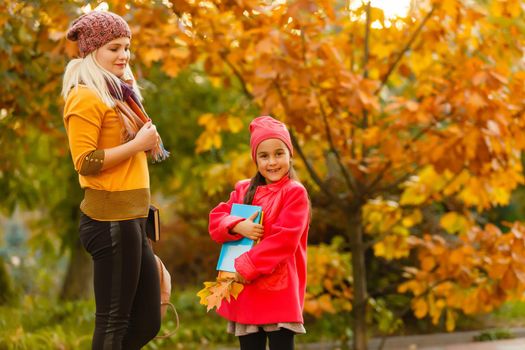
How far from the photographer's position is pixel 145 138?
3.17 meters

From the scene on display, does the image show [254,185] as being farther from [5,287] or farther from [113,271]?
[5,287]

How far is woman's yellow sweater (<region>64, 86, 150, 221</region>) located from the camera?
3111mm

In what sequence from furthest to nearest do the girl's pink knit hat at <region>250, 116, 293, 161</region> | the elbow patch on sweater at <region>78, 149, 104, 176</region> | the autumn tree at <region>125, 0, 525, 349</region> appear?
the autumn tree at <region>125, 0, 525, 349</region> < the girl's pink knit hat at <region>250, 116, 293, 161</region> < the elbow patch on sweater at <region>78, 149, 104, 176</region>

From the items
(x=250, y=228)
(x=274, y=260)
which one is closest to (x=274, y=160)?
(x=250, y=228)

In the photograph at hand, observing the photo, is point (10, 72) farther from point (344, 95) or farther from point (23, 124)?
point (344, 95)

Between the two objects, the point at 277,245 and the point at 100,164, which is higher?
the point at 100,164

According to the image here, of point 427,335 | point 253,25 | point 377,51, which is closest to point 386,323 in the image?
point 427,335

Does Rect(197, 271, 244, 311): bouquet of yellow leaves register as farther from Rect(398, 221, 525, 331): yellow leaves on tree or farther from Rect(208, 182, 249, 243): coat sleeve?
Rect(398, 221, 525, 331): yellow leaves on tree

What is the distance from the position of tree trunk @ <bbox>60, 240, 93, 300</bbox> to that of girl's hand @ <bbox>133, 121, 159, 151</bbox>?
7.31m

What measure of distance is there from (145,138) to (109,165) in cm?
18

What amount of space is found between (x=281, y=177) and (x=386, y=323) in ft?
16.4

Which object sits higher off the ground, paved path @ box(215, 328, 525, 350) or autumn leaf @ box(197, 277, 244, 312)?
autumn leaf @ box(197, 277, 244, 312)

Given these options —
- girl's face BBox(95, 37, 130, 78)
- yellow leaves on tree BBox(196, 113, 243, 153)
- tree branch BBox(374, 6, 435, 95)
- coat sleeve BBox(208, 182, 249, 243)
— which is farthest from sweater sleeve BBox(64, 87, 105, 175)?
tree branch BBox(374, 6, 435, 95)

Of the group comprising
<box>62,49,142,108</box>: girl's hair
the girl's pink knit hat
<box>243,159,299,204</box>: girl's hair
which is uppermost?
<box>62,49,142,108</box>: girl's hair
